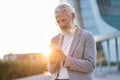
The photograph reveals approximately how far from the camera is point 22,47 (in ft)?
85.3

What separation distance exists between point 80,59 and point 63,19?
1.05 ft

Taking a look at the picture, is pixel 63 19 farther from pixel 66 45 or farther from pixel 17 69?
pixel 17 69

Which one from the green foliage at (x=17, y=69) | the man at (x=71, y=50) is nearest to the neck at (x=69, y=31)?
the man at (x=71, y=50)

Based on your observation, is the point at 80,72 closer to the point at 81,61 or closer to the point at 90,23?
the point at 81,61

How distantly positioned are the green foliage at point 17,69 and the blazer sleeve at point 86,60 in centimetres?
1668

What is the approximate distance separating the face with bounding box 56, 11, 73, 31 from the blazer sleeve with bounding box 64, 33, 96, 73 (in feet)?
0.64

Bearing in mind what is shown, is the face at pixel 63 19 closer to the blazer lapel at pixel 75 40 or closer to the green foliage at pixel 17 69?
the blazer lapel at pixel 75 40

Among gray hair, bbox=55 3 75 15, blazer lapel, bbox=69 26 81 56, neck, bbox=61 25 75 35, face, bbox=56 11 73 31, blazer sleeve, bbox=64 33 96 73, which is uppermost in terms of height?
gray hair, bbox=55 3 75 15

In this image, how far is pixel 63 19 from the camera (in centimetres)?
294

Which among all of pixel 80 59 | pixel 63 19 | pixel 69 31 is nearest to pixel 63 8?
pixel 63 19

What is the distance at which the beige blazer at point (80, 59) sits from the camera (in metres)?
2.96

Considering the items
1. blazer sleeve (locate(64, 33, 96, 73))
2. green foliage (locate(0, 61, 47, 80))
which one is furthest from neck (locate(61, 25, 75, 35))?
green foliage (locate(0, 61, 47, 80))

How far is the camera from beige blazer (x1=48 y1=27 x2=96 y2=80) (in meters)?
2.96

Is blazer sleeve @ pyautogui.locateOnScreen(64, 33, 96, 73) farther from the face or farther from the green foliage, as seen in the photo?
the green foliage
